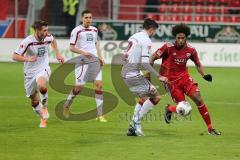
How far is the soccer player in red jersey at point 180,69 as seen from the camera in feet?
42.5

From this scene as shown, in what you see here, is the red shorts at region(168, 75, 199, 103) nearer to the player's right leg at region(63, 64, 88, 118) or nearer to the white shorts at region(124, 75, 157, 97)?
the white shorts at region(124, 75, 157, 97)

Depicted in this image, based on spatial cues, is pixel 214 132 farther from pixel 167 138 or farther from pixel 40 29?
pixel 40 29

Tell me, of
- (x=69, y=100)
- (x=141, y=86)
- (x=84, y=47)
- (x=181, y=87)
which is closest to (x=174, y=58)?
(x=181, y=87)

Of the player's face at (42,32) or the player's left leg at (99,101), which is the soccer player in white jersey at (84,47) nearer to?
the player's left leg at (99,101)

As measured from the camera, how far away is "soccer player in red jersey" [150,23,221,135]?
510 inches

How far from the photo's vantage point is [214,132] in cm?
1303

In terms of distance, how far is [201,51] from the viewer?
29.9m

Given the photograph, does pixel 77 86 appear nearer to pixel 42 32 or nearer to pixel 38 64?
pixel 38 64

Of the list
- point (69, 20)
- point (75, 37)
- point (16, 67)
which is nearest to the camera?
point (75, 37)

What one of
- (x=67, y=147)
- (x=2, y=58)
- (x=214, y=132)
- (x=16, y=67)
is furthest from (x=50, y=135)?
(x=2, y=58)

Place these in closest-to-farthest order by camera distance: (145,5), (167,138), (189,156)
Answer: (189,156), (167,138), (145,5)

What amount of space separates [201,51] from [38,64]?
16343 millimetres

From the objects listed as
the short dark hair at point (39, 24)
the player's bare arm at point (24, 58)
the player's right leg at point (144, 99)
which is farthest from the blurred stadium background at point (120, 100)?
the short dark hair at point (39, 24)

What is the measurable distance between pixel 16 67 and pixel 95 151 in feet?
58.9
